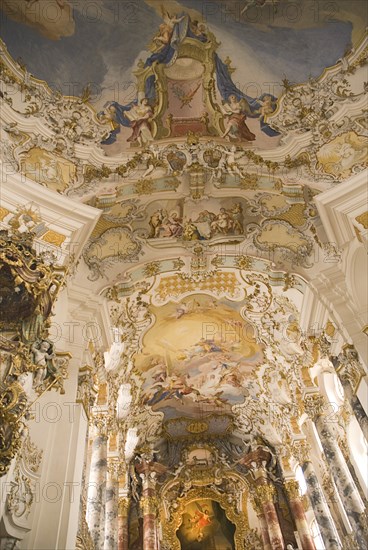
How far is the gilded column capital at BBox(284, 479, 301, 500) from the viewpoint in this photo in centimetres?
1540

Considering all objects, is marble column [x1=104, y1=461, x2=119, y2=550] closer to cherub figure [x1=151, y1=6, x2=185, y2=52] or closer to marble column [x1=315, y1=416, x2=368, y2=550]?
marble column [x1=315, y1=416, x2=368, y2=550]

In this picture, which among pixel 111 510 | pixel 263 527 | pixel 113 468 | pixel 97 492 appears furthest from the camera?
pixel 263 527

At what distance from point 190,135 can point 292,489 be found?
1257cm

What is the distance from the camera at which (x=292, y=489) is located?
15.5 meters

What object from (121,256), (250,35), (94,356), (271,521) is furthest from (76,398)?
(271,521)

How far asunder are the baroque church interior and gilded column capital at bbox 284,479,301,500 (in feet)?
10.1

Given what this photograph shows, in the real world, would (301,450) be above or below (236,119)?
below

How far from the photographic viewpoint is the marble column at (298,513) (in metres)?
14.2

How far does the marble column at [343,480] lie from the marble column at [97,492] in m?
5.23

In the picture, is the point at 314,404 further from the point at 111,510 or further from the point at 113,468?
the point at 111,510

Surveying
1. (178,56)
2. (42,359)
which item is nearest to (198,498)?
(42,359)

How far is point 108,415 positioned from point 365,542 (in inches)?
249

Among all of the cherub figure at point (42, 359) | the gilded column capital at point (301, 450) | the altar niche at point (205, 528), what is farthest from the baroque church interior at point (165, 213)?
the altar niche at point (205, 528)

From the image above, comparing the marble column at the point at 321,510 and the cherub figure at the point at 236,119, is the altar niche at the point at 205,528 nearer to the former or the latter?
the marble column at the point at 321,510
